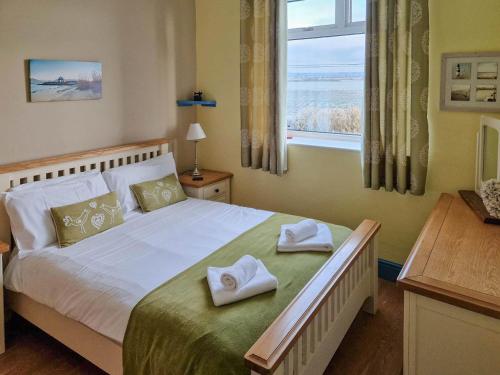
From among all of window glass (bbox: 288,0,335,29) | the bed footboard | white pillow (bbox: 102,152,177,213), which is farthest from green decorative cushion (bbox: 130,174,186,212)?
window glass (bbox: 288,0,335,29)

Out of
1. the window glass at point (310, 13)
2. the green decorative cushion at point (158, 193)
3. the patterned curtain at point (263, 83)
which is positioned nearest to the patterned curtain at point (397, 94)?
the window glass at point (310, 13)

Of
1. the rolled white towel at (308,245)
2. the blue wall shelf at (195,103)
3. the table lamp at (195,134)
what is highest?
the blue wall shelf at (195,103)

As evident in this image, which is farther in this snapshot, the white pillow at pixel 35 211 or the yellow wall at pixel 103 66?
the yellow wall at pixel 103 66

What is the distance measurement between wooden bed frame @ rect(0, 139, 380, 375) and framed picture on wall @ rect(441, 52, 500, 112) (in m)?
1.01

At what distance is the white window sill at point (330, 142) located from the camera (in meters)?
3.37

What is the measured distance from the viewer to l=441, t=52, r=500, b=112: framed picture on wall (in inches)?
103

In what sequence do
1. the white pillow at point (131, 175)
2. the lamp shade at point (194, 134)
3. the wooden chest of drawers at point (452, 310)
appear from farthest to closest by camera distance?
1. the lamp shade at point (194, 134)
2. the white pillow at point (131, 175)
3. the wooden chest of drawers at point (452, 310)

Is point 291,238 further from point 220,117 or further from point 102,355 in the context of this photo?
point 220,117

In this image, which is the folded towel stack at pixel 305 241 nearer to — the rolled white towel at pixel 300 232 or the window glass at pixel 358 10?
the rolled white towel at pixel 300 232

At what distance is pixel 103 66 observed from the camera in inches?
126

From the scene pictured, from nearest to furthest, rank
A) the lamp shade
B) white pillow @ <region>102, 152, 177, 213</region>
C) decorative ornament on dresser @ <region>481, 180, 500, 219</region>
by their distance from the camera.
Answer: decorative ornament on dresser @ <region>481, 180, 500, 219</region> → white pillow @ <region>102, 152, 177, 213</region> → the lamp shade

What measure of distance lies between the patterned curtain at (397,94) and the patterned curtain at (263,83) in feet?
2.43

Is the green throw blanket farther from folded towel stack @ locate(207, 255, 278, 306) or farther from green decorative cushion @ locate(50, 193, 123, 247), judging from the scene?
green decorative cushion @ locate(50, 193, 123, 247)

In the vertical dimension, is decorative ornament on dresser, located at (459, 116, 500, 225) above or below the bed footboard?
above
